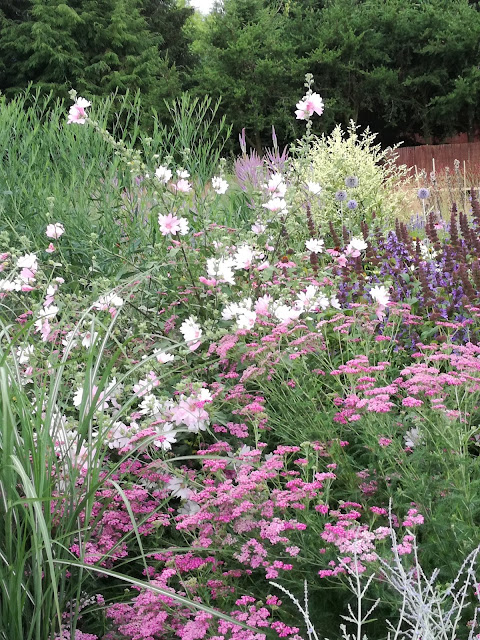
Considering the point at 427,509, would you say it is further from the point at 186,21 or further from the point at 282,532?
the point at 186,21

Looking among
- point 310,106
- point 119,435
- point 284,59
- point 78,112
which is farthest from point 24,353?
point 284,59

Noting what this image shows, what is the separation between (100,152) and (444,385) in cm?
354

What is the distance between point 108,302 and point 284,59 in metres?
24.6

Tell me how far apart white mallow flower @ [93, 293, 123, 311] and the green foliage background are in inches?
848

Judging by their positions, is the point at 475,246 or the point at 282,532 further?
the point at 475,246

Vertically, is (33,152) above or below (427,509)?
above

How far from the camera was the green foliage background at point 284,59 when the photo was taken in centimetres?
2416

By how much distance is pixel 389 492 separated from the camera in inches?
77.0

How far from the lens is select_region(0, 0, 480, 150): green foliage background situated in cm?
2416

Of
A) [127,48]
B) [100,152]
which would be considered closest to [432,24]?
[127,48]

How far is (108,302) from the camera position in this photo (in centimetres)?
266

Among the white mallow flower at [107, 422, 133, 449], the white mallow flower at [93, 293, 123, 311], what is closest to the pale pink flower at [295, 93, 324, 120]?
the white mallow flower at [93, 293, 123, 311]

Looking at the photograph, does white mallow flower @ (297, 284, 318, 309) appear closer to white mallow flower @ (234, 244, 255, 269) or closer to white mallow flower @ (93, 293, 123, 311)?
white mallow flower @ (234, 244, 255, 269)

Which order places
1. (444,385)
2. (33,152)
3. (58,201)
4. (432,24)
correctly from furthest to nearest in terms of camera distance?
(432,24)
(33,152)
(58,201)
(444,385)
